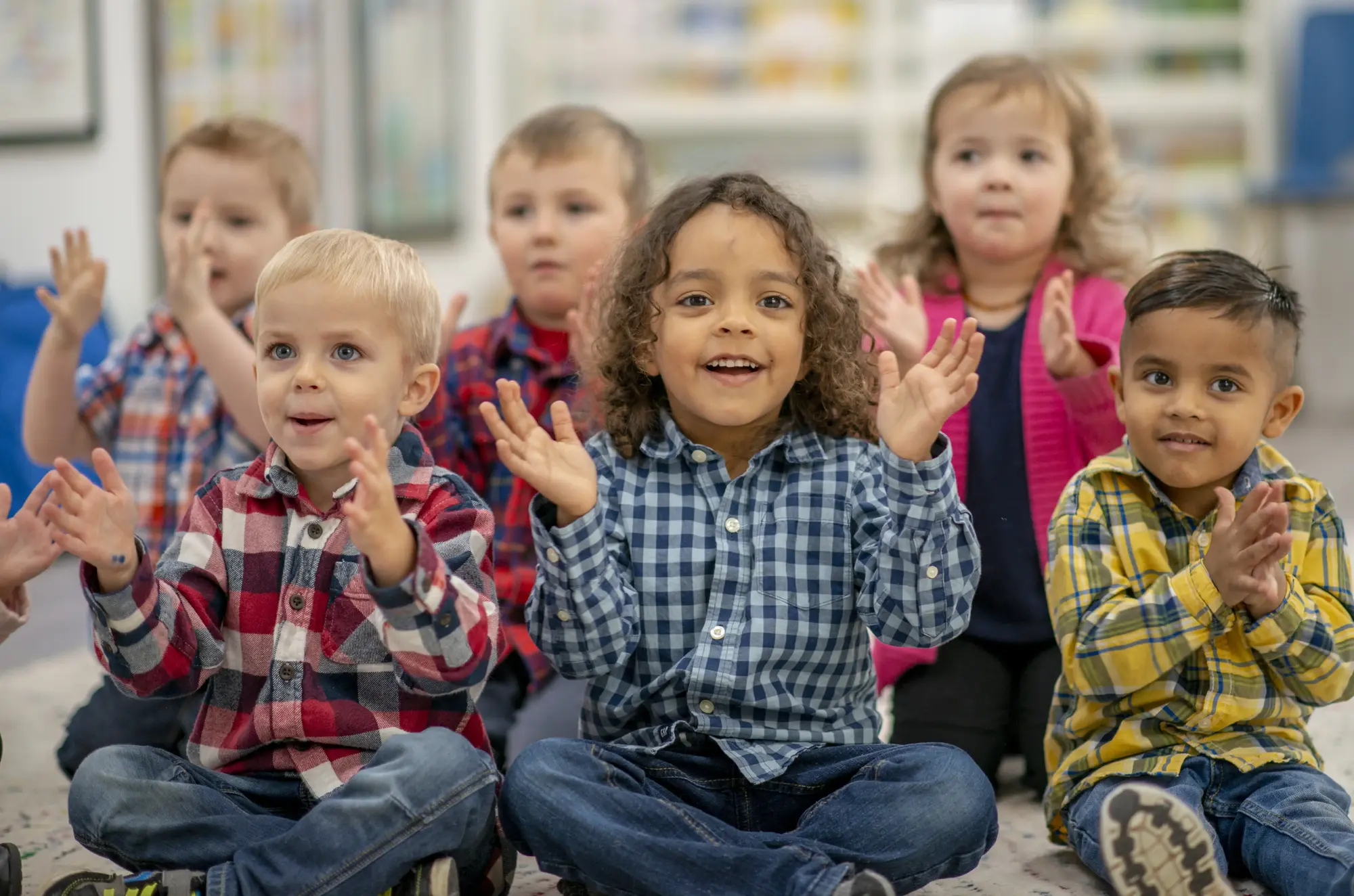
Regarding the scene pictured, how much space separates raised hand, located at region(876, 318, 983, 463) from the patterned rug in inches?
17.3

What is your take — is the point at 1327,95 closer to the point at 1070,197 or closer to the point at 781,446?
the point at 1070,197

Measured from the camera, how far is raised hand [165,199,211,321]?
67.1 inches

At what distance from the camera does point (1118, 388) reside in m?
1.45

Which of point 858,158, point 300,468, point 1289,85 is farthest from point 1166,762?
point 1289,85

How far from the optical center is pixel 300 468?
1.30m

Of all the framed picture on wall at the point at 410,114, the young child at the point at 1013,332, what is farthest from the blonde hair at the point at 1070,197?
the framed picture on wall at the point at 410,114

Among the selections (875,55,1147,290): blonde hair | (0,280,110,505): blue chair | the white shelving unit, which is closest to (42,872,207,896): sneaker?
(875,55,1147,290): blonde hair

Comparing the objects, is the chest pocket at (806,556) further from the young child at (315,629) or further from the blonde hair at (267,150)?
the blonde hair at (267,150)

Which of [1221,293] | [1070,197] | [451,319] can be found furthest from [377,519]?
[1070,197]

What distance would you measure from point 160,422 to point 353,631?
2.36ft

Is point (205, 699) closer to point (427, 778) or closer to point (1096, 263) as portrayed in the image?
point (427, 778)

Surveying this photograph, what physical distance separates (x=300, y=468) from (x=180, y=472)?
0.59 metres

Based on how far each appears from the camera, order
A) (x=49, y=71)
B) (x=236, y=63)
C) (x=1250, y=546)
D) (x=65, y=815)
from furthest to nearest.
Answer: (x=236, y=63) < (x=49, y=71) < (x=65, y=815) < (x=1250, y=546)

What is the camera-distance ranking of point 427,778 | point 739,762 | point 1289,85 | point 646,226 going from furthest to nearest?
point 1289,85, point 646,226, point 739,762, point 427,778
